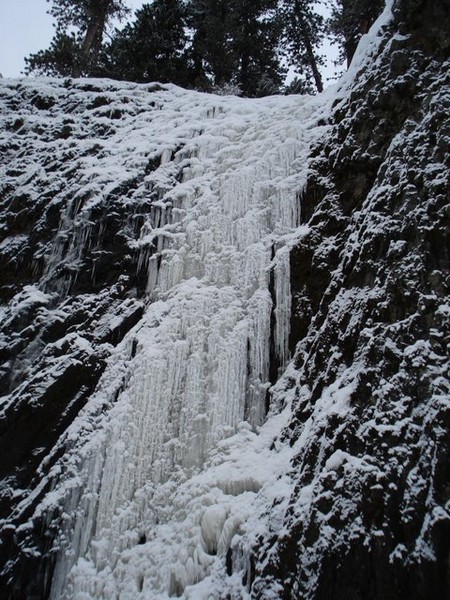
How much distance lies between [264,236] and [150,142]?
10.4 feet

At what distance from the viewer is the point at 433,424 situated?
3.00 m

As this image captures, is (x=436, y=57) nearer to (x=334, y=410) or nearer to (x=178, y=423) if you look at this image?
(x=334, y=410)

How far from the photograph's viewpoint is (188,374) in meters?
5.15

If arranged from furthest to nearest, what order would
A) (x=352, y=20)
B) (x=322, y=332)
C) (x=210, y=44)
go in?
(x=210, y=44) < (x=352, y=20) < (x=322, y=332)

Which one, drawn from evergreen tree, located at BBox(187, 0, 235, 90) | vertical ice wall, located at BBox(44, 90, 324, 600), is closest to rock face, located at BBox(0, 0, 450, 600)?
vertical ice wall, located at BBox(44, 90, 324, 600)

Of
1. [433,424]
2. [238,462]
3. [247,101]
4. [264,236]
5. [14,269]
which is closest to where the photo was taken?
[433,424]

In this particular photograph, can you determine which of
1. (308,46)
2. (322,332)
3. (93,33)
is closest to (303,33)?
(308,46)

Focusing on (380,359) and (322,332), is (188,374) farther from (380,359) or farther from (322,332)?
(380,359)

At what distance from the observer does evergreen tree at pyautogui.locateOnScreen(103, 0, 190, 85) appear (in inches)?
483

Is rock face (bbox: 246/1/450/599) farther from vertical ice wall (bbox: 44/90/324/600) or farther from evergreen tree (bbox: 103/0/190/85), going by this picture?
evergreen tree (bbox: 103/0/190/85)

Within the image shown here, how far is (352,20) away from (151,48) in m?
5.49

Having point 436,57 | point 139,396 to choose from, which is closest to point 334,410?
point 139,396

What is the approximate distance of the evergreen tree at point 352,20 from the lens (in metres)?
10.2

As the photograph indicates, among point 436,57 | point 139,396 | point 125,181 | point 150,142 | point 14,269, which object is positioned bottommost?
point 139,396
